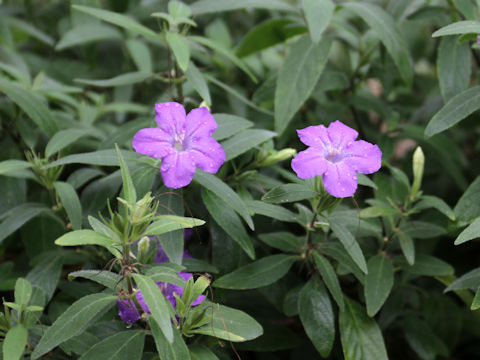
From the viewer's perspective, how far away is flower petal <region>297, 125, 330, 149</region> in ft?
3.66

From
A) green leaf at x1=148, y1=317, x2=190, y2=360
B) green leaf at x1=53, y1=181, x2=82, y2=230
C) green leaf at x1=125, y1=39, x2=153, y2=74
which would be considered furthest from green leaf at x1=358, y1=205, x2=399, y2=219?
green leaf at x1=125, y1=39, x2=153, y2=74

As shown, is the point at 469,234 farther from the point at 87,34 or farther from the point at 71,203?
the point at 87,34

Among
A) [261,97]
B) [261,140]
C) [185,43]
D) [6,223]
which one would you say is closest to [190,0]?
[261,97]

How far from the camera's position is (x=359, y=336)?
1.31 metres

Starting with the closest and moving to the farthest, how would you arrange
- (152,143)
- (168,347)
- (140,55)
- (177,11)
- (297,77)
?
1. (168,347)
2. (152,143)
3. (177,11)
4. (297,77)
5. (140,55)

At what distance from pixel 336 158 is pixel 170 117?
1.23ft

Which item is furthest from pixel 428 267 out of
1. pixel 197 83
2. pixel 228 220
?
pixel 197 83

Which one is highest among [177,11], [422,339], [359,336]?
[177,11]

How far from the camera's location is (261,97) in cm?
173

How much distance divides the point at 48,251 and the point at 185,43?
2.20ft

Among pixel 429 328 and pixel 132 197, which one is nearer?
pixel 132 197

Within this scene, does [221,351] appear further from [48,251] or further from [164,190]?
[48,251]

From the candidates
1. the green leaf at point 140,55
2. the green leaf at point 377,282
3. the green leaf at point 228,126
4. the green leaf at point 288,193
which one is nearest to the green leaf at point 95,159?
the green leaf at point 228,126

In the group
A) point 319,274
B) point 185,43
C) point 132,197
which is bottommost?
point 319,274
